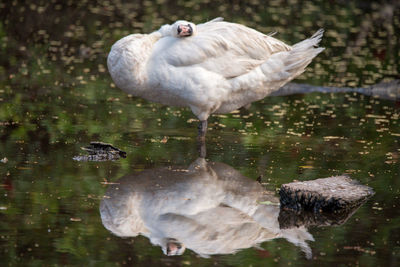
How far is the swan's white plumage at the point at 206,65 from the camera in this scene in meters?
8.27

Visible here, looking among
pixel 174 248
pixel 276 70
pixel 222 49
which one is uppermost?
pixel 222 49

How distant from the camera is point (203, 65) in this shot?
8.53 meters

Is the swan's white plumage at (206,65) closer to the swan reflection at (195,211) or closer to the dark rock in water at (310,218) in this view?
the swan reflection at (195,211)

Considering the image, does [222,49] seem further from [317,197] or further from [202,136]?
[317,197]

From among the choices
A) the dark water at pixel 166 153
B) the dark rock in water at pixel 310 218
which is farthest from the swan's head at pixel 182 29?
the dark rock in water at pixel 310 218

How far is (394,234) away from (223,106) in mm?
3338

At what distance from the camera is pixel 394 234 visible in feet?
19.5

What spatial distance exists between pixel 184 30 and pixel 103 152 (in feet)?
5.14

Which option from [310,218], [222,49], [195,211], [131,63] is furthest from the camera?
[222,49]

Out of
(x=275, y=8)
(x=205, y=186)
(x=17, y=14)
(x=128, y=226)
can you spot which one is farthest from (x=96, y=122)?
(x=275, y=8)

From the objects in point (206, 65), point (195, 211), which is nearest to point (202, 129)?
point (206, 65)

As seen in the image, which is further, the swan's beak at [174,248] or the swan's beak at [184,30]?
the swan's beak at [184,30]

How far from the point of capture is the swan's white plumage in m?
8.27

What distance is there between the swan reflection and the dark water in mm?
24
